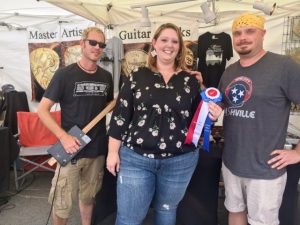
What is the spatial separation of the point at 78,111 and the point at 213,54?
2.14 metres

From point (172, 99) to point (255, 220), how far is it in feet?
2.82

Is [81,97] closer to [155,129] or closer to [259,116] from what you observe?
[155,129]

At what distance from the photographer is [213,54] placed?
11.6ft

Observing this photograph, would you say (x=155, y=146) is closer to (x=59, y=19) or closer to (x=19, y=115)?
(x=19, y=115)

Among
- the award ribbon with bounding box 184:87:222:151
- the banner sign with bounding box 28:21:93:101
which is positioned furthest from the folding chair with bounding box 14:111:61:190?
the award ribbon with bounding box 184:87:222:151

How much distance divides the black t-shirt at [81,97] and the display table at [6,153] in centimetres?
124

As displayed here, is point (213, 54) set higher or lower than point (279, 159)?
higher

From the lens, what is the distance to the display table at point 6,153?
2.85 metres

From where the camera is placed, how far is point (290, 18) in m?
3.23

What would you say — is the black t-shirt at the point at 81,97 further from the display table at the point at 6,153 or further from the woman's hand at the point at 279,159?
the display table at the point at 6,153

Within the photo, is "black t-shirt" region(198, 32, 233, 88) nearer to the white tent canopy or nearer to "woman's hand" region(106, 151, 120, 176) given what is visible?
the white tent canopy

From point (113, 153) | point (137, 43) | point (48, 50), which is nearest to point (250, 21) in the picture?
point (113, 153)

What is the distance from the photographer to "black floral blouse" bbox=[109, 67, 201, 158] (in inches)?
57.8

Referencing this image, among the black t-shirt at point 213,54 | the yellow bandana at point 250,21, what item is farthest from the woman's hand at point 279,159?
the black t-shirt at point 213,54
